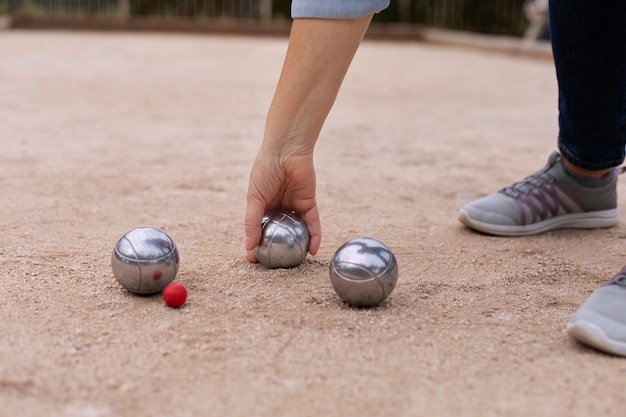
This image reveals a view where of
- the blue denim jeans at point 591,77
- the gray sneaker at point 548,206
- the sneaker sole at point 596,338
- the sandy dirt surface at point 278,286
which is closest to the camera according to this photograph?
the sandy dirt surface at point 278,286

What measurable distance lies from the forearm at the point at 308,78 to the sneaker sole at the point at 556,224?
87 cm

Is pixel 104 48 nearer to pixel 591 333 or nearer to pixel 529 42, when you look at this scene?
pixel 529 42

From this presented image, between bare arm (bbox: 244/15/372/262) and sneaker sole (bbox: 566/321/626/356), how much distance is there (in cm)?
87

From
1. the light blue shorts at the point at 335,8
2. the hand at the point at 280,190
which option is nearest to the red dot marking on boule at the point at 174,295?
the hand at the point at 280,190

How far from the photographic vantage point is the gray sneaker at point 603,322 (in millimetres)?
1813

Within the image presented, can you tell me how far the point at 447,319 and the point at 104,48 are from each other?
9972 millimetres

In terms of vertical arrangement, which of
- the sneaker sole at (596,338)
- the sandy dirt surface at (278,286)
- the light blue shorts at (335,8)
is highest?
the light blue shorts at (335,8)

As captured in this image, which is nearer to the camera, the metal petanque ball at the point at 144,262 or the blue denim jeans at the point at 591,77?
the metal petanque ball at the point at 144,262

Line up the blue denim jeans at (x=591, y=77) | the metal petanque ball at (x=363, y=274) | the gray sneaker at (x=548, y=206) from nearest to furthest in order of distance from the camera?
the metal petanque ball at (x=363, y=274) < the blue denim jeans at (x=591, y=77) < the gray sneaker at (x=548, y=206)

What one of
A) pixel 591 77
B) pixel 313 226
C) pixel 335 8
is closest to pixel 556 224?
pixel 591 77

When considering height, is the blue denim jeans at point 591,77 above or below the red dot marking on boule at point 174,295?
above

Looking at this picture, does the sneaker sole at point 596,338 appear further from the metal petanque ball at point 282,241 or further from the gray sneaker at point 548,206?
the gray sneaker at point 548,206

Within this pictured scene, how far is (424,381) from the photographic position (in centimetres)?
167

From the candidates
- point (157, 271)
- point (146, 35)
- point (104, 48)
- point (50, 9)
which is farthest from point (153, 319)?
point (50, 9)
